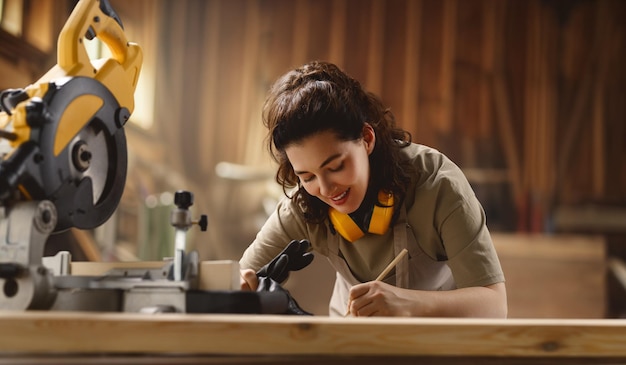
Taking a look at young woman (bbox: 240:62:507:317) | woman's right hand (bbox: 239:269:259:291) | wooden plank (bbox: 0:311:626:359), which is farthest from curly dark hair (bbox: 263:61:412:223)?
wooden plank (bbox: 0:311:626:359)

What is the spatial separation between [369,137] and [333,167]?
173mm

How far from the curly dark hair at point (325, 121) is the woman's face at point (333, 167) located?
0.07 ft

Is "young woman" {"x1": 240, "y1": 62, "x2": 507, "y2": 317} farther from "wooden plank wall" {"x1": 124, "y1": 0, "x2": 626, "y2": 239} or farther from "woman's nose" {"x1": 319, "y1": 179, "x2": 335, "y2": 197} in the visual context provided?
"wooden plank wall" {"x1": 124, "y1": 0, "x2": 626, "y2": 239}

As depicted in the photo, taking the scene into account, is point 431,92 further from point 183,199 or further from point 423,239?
point 183,199

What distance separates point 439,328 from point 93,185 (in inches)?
30.4

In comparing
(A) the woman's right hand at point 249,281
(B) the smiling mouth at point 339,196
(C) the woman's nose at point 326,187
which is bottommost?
(A) the woman's right hand at point 249,281

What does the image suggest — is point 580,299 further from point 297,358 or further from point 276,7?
point 297,358

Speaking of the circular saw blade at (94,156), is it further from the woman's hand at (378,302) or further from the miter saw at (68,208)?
the woman's hand at (378,302)

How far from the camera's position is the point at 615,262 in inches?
193

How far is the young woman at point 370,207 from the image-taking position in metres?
1.49

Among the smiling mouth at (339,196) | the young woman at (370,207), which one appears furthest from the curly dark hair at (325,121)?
the smiling mouth at (339,196)

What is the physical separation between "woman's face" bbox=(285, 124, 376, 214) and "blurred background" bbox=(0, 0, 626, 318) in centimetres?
381

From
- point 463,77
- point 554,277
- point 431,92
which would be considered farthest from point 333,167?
point 463,77

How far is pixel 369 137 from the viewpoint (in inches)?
67.4
